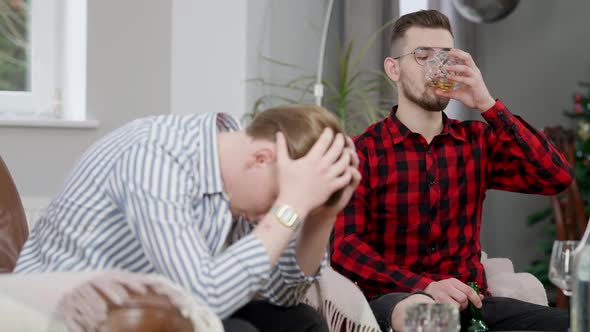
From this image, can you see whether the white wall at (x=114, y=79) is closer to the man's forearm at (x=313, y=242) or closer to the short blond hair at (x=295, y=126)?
the man's forearm at (x=313, y=242)

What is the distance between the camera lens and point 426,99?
8.39 feet

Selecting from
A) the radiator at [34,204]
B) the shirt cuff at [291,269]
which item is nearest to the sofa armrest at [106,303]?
the shirt cuff at [291,269]

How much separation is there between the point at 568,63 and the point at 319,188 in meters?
3.79

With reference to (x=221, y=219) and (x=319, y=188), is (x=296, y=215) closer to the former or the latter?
(x=319, y=188)

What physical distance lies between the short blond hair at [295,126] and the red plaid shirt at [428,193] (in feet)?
2.75

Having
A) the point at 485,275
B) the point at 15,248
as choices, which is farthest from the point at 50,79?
the point at 485,275

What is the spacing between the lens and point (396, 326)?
223 cm

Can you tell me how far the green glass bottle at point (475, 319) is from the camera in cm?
231

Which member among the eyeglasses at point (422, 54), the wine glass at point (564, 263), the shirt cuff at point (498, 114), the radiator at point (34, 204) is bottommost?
the radiator at point (34, 204)

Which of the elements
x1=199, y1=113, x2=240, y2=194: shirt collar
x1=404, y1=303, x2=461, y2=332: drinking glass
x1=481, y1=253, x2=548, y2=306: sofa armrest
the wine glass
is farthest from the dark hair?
x1=404, y1=303, x2=461, y2=332: drinking glass

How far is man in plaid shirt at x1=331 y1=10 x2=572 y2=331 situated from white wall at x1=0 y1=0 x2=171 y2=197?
4.78ft

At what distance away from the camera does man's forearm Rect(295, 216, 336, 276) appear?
1804 millimetres

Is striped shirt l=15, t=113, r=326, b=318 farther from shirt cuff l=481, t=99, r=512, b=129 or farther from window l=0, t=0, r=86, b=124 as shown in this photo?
window l=0, t=0, r=86, b=124

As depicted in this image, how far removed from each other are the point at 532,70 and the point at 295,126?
3.67 m
